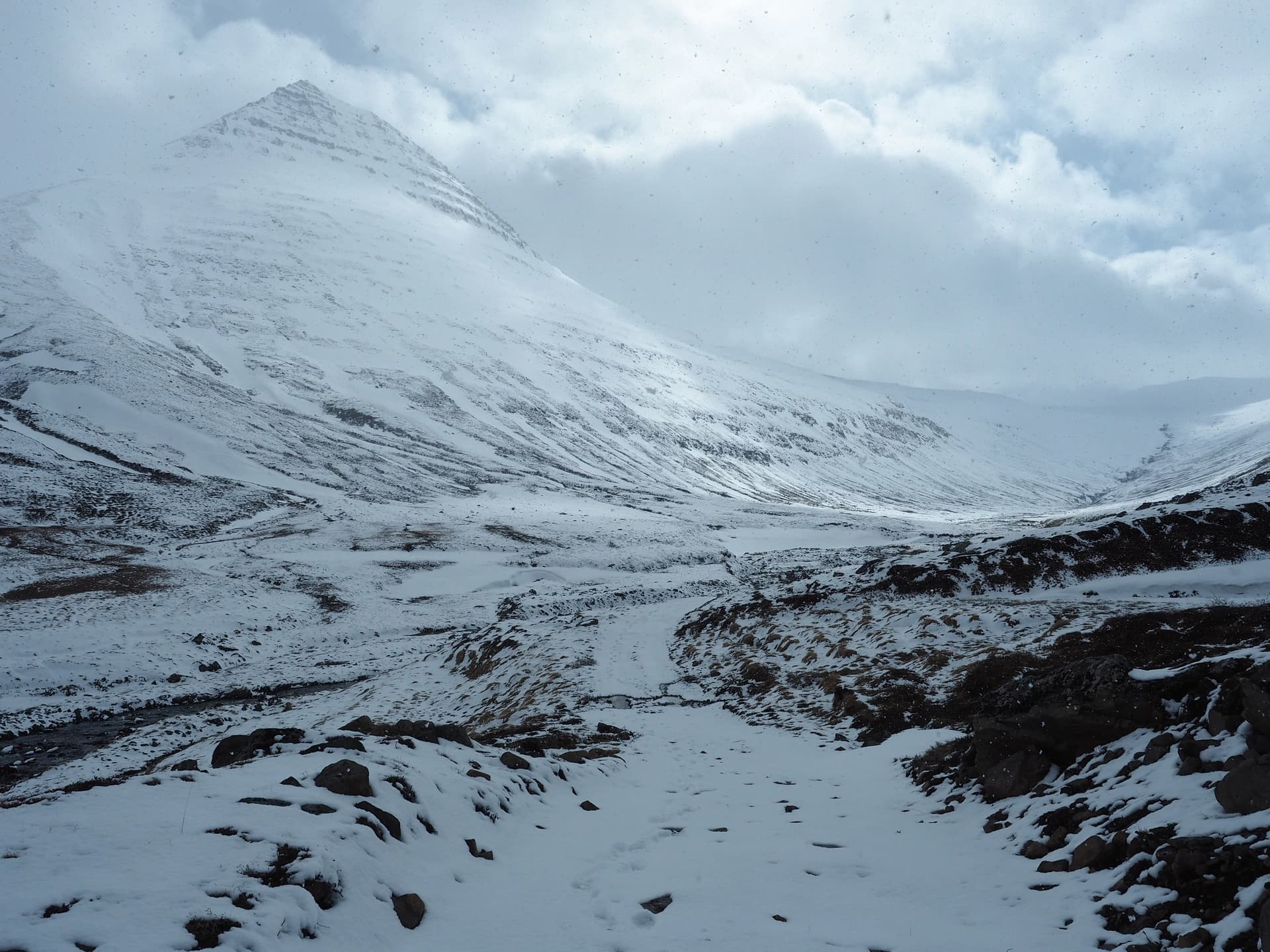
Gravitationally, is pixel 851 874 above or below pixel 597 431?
below

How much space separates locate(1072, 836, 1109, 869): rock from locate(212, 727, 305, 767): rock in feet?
30.9

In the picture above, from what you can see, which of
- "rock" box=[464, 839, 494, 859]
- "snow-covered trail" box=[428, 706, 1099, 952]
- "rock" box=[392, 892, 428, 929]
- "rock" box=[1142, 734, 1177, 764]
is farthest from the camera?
"rock" box=[464, 839, 494, 859]

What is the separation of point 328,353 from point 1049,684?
17787 centimetres

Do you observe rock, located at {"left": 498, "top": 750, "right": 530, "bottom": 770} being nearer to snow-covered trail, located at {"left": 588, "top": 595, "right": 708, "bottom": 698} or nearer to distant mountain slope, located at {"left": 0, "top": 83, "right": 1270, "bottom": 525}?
snow-covered trail, located at {"left": 588, "top": 595, "right": 708, "bottom": 698}

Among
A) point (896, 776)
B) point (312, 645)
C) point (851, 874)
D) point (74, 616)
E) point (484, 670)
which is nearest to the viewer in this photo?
point (851, 874)

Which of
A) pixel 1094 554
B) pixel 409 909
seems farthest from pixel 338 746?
pixel 1094 554

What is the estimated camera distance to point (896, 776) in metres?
10.8

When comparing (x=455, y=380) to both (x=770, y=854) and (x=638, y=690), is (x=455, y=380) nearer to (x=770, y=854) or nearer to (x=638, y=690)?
(x=638, y=690)

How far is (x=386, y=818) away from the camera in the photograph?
7.37 m

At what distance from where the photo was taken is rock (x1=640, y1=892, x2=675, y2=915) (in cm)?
672

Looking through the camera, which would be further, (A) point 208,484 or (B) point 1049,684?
(A) point 208,484

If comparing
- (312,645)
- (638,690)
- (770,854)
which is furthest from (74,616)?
(770,854)

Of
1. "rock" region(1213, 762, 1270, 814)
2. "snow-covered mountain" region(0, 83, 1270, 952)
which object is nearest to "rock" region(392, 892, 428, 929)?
"snow-covered mountain" region(0, 83, 1270, 952)

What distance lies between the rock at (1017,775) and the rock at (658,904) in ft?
14.5
